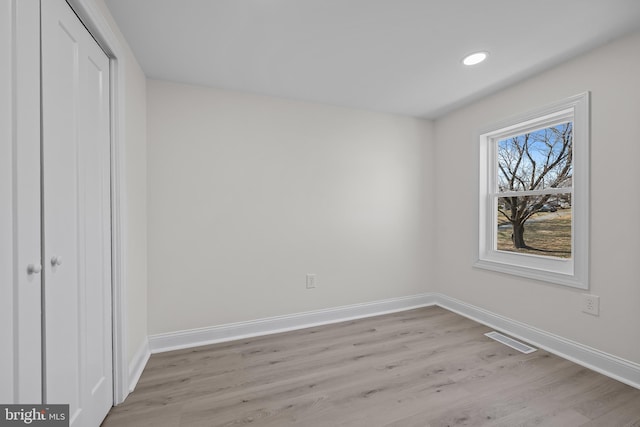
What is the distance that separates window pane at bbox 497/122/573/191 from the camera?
238 cm

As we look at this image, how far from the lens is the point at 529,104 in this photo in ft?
7.95

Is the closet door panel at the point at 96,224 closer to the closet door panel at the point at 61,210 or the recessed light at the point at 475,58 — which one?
the closet door panel at the point at 61,210

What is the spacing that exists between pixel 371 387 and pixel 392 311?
4.79 ft

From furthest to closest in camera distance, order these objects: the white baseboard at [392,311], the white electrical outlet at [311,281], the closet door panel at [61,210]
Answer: the white electrical outlet at [311,281], the white baseboard at [392,311], the closet door panel at [61,210]

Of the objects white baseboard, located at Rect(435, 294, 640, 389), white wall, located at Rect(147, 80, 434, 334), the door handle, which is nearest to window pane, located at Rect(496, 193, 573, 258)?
white baseboard, located at Rect(435, 294, 640, 389)

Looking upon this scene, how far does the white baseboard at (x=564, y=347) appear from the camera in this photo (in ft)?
6.09

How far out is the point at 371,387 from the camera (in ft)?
6.07

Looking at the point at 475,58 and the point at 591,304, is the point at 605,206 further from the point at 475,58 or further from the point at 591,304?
the point at 475,58

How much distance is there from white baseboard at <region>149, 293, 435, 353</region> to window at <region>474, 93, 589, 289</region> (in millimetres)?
961

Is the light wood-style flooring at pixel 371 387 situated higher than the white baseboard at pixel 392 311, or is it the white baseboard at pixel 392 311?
the white baseboard at pixel 392 311

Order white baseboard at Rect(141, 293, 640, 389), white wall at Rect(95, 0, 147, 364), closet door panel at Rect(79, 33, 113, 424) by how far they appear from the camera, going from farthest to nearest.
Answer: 1. white baseboard at Rect(141, 293, 640, 389)
2. white wall at Rect(95, 0, 147, 364)
3. closet door panel at Rect(79, 33, 113, 424)

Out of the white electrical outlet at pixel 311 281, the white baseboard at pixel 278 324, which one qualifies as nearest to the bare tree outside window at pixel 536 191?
the white baseboard at pixel 278 324

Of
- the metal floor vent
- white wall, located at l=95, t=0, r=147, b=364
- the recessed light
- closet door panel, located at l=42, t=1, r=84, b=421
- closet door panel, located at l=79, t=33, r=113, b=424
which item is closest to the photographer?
closet door panel, located at l=42, t=1, r=84, b=421

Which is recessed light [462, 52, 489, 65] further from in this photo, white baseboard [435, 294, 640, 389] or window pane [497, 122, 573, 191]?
white baseboard [435, 294, 640, 389]
